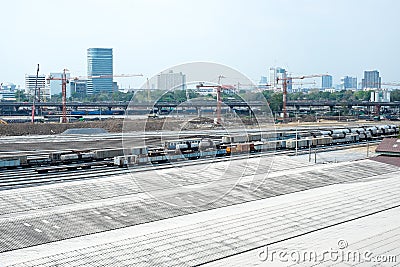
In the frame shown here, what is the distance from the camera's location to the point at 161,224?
55.2 feet

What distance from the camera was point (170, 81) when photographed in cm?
1869

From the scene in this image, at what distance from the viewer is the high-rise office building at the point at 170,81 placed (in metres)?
18.0

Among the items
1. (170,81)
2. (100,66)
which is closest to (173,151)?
(170,81)

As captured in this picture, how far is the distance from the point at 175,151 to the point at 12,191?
43.5ft

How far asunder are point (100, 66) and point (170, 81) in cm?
16293

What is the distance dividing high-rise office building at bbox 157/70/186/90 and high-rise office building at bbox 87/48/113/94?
155983mm

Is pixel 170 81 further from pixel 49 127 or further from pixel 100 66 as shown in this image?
pixel 100 66

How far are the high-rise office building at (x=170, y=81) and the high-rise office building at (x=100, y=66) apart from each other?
15598 cm

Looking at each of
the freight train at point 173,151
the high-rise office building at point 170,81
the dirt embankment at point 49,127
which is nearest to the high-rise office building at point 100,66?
the dirt embankment at point 49,127

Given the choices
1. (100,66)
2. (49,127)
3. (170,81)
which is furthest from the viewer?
(100,66)

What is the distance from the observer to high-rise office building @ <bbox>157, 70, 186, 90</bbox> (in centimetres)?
1803

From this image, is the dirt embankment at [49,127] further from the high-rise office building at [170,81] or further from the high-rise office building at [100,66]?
the high-rise office building at [100,66]

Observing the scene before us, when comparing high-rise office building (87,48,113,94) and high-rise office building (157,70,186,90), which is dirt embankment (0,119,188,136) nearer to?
high-rise office building (157,70,186,90)

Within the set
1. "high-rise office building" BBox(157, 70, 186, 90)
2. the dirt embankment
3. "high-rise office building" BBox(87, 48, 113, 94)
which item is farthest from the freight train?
"high-rise office building" BBox(87, 48, 113, 94)
